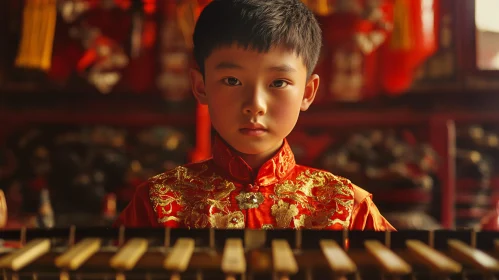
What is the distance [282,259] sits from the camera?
49cm

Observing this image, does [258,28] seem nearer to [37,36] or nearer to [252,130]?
[252,130]

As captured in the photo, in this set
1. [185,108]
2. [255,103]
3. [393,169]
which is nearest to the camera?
[255,103]

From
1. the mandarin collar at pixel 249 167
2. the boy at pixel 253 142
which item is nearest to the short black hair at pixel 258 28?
the boy at pixel 253 142

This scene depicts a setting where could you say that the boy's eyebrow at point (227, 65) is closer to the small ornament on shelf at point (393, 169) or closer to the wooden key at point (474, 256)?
the wooden key at point (474, 256)

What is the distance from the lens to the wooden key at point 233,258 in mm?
473

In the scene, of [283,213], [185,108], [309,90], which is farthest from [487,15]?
[283,213]

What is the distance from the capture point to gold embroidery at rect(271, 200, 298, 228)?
2.14 feet

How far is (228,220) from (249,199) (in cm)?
4

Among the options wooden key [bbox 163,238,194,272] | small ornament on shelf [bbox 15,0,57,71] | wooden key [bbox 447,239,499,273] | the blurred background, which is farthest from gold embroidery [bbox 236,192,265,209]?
small ornament on shelf [bbox 15,0,57,71]

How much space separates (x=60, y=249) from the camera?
60cm

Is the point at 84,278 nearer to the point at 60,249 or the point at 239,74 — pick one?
the point at 60,249

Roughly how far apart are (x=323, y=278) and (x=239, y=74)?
253mm

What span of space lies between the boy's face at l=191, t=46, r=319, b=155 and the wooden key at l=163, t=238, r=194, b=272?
15 centimetres

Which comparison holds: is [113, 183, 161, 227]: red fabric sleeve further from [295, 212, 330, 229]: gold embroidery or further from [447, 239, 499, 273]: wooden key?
[447, 239, 499, 273]: wooden key
